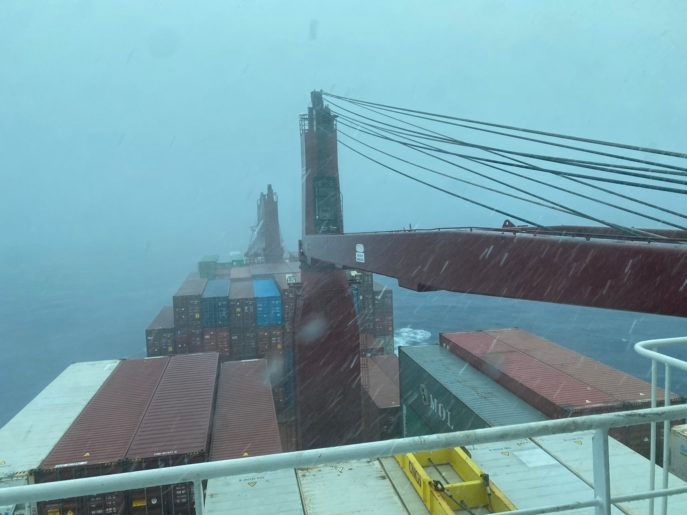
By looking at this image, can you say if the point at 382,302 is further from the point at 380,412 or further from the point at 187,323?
the point at 380,412

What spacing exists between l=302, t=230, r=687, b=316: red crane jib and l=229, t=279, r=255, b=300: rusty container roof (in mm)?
18279

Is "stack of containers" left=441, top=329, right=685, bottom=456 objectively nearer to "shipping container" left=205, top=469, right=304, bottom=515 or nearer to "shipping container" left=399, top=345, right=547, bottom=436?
"shipping container" left=399, top=345, right=547, bottom=436

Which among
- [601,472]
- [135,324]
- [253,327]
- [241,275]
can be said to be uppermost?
[601,472]

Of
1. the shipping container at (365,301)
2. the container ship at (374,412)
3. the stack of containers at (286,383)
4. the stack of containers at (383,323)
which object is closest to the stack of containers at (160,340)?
the stack of containers at (286,383)

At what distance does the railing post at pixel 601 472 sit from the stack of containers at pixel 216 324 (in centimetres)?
2278

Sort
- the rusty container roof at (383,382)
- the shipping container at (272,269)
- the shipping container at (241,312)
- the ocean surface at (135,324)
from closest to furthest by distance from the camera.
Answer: the rusty container roof at (383,382), the shipping container at (241,312), the ocean surface at (135,324), the shipping container at (272,269)

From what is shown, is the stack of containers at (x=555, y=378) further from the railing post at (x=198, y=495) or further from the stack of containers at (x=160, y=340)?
the stack of containers at (x=160, y=340)

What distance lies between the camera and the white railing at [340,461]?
1.82 metres

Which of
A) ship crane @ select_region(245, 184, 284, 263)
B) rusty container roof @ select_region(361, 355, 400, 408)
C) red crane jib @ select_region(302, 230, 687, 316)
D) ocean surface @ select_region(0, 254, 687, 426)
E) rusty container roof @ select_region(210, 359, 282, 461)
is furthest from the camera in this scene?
ship crane @ select_region(245, 184, 284, 263)

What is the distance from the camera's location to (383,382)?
19.2m

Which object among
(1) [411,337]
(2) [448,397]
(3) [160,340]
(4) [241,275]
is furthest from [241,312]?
(1) [411,337]

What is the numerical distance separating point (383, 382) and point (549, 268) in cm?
1493

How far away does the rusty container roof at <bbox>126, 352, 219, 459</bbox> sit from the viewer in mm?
9055

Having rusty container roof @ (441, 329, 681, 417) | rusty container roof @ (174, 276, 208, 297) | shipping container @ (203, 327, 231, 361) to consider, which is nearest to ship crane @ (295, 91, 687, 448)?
rusty container roof @ (441, 329, 681, 417)
